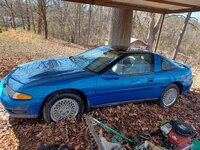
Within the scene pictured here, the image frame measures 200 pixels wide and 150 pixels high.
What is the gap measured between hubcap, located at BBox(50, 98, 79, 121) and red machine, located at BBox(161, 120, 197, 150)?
1634 mm

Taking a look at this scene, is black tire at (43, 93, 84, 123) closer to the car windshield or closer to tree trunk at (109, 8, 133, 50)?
the car windshield

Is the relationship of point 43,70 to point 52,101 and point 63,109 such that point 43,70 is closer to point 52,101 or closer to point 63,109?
A: point 52,101

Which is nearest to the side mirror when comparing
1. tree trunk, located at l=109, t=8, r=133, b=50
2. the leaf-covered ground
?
the leaf-covered ground

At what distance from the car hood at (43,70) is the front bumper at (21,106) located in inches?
13.1

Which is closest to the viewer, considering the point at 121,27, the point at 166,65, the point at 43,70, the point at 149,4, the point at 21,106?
the point at 21,106

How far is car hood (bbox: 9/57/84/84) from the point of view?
2891 mm

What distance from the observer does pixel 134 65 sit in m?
3.63

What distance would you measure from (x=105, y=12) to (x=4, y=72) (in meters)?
28.7

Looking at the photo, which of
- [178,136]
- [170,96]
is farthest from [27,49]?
[178,136]

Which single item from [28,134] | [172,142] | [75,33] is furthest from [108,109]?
[75,33]

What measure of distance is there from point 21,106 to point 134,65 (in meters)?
2.30

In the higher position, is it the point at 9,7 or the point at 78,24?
the point at 9,7

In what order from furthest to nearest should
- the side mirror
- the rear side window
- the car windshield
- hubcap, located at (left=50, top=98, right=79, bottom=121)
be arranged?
the rear side window, the car windshield, the side mirror, hubcap, located at (left=50, top=98, right=79, bottom=121)

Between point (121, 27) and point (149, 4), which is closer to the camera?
point (149, 4)
